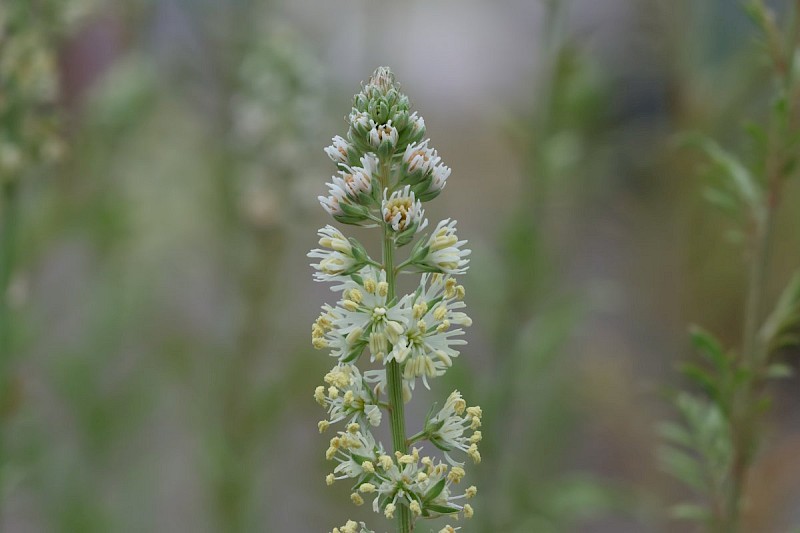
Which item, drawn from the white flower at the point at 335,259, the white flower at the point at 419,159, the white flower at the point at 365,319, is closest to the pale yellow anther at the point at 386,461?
the white flower at the point at 365,319

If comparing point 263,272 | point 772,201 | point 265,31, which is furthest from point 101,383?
point 772,201

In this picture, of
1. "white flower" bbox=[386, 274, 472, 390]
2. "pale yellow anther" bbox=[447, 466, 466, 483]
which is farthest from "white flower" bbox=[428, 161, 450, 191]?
"pale yellow anther" bbox=[447, 466, 466, 483]

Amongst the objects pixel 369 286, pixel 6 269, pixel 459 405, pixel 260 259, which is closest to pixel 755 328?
pixel 459 405

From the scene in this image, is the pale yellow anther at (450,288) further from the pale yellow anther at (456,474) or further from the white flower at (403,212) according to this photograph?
the pale yellow anther at (456,474)

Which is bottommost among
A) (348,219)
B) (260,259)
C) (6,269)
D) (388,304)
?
(388,304)

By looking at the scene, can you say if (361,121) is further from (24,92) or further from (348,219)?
(24,92)

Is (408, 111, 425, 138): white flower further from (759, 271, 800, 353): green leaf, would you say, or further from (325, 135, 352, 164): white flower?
(759, 271, 800, 353): green leaf
